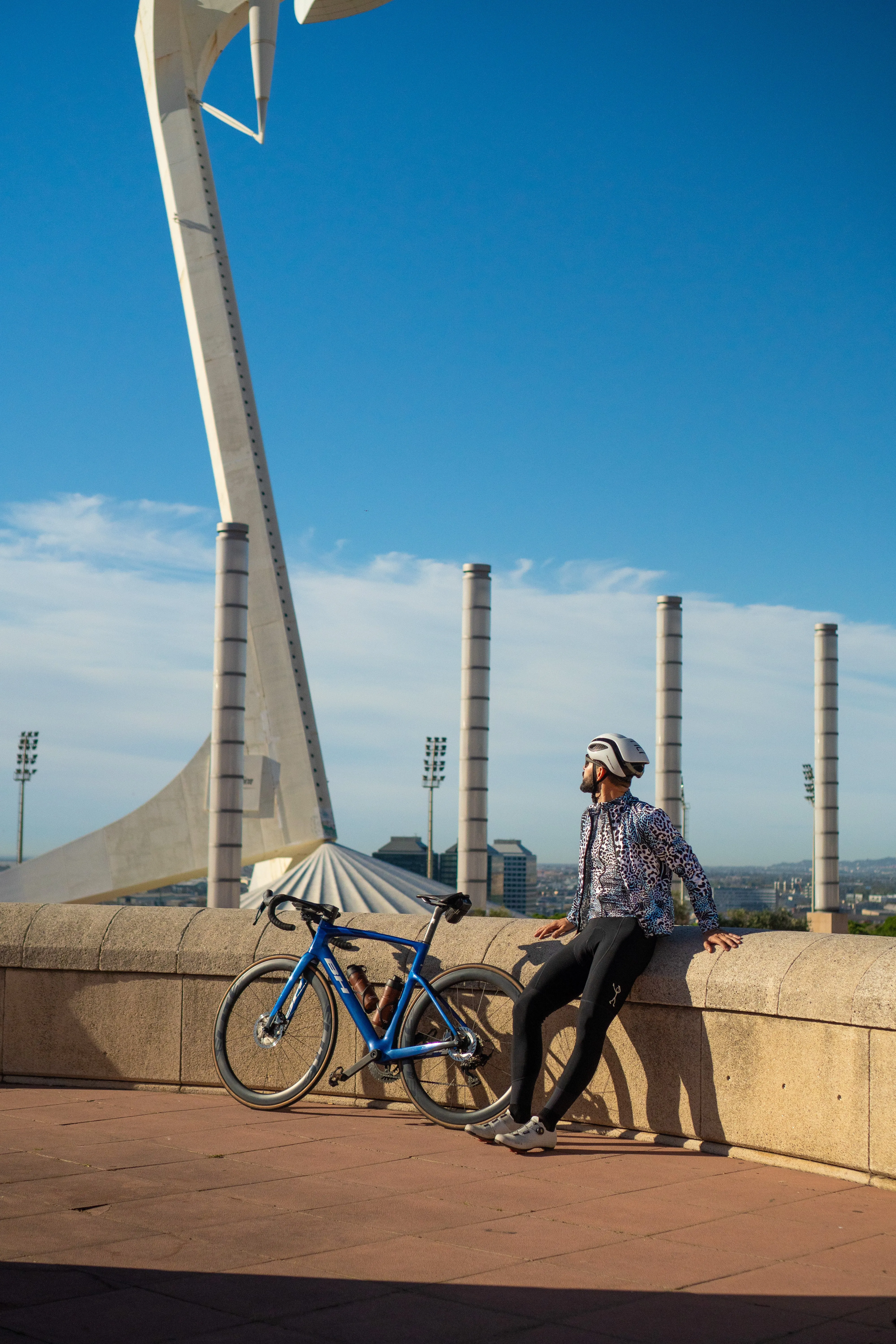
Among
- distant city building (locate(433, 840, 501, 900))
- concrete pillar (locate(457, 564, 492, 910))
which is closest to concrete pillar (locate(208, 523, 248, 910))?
concrete pillar (locate(457, 564, 492, 910))

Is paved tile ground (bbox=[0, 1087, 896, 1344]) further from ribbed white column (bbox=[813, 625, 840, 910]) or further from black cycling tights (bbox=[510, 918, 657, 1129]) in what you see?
ribbed white column (bbox=[813, 625, 840, 910])

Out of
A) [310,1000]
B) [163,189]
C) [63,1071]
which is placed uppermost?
[163,189]

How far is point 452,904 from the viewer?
6844 millimetres

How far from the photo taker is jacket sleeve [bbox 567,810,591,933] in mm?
6516

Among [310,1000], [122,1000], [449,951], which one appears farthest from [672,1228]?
[122,1000]

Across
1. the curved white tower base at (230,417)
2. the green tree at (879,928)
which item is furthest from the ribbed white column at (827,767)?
the curved white tower base at (230,417)

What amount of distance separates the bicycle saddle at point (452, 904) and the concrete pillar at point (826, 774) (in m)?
27.9

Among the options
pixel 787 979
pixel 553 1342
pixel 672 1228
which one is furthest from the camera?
pixel 787 979

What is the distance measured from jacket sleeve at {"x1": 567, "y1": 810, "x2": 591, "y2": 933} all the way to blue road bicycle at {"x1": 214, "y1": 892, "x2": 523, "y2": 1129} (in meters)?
0.45

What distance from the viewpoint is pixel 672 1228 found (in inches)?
189

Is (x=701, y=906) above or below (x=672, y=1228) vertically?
above

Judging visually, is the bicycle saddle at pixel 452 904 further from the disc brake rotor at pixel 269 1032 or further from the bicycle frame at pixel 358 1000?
the disc brake rotor at pixel 269 1032

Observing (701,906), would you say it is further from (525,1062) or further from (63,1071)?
(63,1071)

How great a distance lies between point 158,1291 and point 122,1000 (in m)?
3.98
